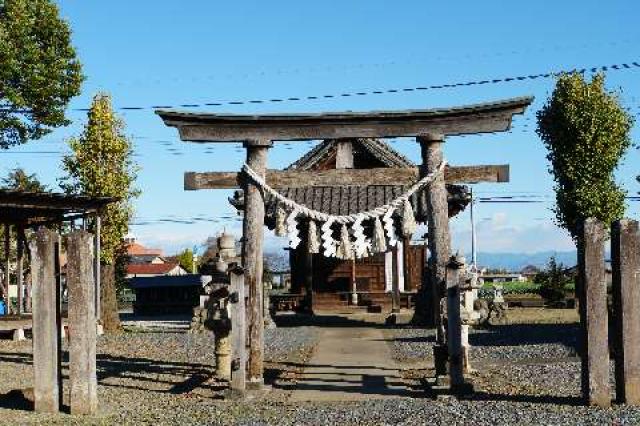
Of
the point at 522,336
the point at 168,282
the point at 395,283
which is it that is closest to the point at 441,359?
the point at 522,336

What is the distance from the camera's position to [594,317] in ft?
33.0

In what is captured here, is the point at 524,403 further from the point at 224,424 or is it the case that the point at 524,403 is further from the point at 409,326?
the point at 409,326

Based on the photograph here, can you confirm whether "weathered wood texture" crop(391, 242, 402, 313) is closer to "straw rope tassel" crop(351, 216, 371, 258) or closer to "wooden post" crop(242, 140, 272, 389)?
"straw rope tassel" crop(351, 216, 371, 258)

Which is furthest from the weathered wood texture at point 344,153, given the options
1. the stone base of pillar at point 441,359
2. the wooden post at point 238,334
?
the stone base of pillar at point 441,359

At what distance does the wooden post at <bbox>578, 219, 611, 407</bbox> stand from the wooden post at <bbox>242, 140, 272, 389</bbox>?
4467 mm

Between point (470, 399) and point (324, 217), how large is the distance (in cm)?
336

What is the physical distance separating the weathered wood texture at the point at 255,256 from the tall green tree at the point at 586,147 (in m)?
25.7

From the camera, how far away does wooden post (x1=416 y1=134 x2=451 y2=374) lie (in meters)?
12.2

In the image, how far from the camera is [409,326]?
25859mm

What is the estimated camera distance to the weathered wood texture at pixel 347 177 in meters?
12.3

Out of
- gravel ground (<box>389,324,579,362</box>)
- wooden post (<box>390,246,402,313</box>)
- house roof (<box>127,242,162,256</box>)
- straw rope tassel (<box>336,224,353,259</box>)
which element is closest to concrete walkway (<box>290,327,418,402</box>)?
gravel ground (<box>389,324,579,362</box>)

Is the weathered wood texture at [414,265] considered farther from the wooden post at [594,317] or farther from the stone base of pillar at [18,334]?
the wooden post at [594,317]

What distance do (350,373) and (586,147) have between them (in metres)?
24.9

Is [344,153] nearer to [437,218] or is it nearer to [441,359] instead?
[437,218]
